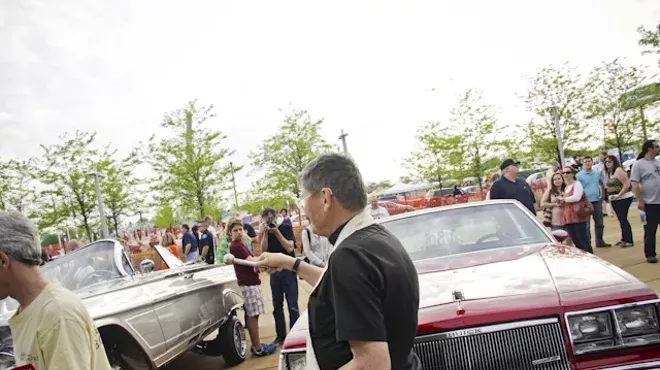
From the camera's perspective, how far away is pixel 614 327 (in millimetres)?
2506

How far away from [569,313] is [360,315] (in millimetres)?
1583

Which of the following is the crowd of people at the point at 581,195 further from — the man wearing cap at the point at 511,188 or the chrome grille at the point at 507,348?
the chrome grille at the point at 507,348

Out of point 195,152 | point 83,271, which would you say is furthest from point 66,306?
point 195,152

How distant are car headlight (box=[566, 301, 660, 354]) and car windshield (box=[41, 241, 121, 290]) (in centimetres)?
467

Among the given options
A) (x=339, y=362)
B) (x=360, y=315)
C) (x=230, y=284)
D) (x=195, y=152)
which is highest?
(x=195, y=152)

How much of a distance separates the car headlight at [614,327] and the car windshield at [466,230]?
1.47 metres

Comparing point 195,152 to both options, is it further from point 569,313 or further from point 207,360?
point 569,313

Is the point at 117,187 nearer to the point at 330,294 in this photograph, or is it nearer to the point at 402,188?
the point at 330,294

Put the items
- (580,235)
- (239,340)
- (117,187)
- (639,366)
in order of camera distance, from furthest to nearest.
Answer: (117,187) → (580,235) → (239,340) → (639,366)

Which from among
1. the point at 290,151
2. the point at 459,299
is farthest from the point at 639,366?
the point at 290,151

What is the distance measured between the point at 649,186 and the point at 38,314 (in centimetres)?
819

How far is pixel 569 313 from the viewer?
248cm

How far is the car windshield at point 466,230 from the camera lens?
4.07m

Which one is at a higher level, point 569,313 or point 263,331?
point 569,313
